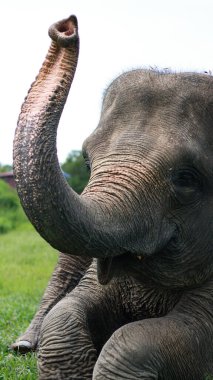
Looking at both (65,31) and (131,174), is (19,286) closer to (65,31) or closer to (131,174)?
(131,174)

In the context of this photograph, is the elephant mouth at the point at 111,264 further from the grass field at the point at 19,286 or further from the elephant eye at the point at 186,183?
the grass field at the point at 19,286

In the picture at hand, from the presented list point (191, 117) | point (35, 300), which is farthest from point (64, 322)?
point (35, 300)

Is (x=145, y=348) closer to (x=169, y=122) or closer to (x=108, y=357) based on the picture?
(x=108, y=357)

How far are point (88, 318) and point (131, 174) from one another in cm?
75

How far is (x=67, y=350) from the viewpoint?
342cm

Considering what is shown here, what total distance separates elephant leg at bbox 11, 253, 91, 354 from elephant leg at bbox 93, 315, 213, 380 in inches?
37.3

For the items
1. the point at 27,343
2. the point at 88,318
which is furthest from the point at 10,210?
the point at 88,318

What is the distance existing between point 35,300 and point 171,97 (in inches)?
185

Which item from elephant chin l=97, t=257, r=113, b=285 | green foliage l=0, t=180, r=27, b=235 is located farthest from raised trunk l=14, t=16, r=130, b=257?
green foliage l=0, t=180, r=27, b=235

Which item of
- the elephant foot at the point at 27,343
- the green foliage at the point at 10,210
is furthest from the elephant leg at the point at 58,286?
the green foliage at the point at 10,210

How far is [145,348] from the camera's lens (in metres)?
3.26

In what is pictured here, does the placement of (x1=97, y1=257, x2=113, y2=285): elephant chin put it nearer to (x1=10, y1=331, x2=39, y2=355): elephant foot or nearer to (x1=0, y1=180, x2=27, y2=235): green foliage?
(x1=10, y1=331, x2=39, y2=355): elephant foot

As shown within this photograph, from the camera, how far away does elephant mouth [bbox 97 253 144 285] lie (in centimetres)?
328

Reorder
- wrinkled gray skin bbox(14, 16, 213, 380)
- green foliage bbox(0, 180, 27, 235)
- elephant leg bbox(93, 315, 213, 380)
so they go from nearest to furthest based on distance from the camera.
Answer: wrinkled gray skin bbox(14, 16, 213, 380) < elephant leg bbox(93, 315, 213, 380) < green foliage bbox(0, 180, 27, 235)
